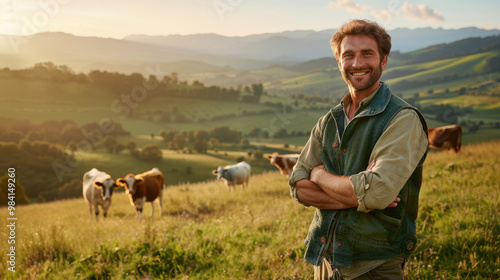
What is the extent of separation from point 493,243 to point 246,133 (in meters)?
74.8

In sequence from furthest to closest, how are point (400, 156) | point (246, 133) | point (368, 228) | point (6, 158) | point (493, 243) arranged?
1. point (246, 133)
2. point (6, 158)
3. point (493, 243)
4. point (368, 228)
5. point (400, 156)

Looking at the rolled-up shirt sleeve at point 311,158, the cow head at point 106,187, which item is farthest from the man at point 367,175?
the cow head at point 106,187

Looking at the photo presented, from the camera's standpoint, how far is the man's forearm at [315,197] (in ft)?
8.34

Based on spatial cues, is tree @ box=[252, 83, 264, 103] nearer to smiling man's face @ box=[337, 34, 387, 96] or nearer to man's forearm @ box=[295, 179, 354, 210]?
man's forearm @ box=[295, 179, 354, 210]

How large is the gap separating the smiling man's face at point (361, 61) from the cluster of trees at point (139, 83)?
95184mm

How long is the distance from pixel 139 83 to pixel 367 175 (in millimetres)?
103487

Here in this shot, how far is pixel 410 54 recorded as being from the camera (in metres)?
126

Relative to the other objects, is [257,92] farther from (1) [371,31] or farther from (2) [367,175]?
(2) [367,175]

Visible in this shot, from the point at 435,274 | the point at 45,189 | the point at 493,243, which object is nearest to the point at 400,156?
the point at 435,274

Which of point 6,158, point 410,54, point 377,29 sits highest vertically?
point 410,54

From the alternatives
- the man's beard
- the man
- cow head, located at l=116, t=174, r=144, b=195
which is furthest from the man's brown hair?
cow head, located at l=116, t=174, r=144, b=195

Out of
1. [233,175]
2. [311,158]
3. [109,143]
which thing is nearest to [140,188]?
[233,175]

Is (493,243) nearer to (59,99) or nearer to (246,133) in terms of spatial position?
(246,133)

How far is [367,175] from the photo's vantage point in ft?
7.34
